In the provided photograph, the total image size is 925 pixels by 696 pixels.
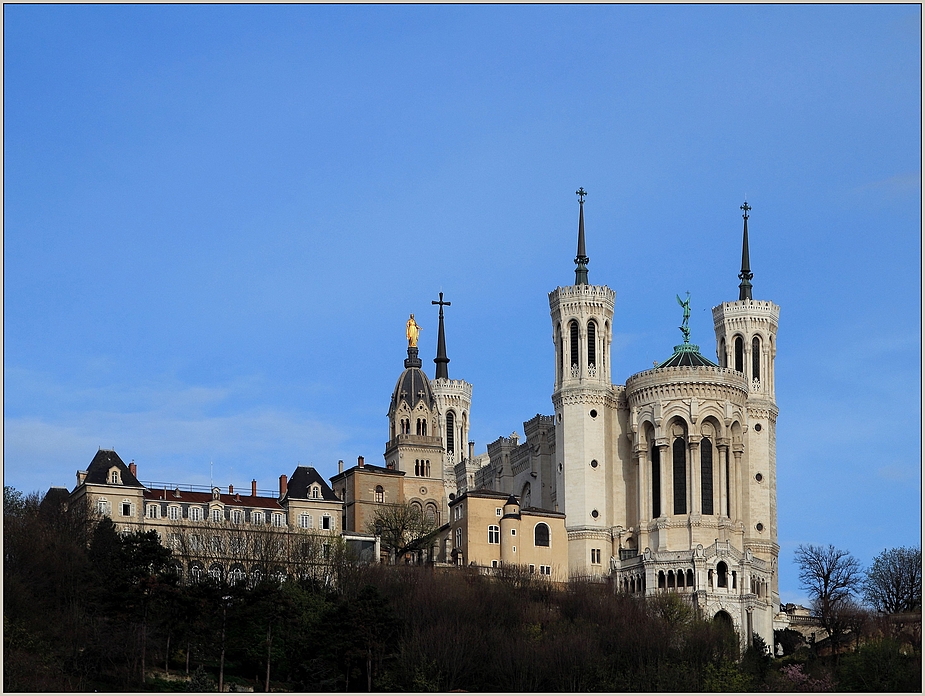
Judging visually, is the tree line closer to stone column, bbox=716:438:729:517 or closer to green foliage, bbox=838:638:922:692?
green foliage, bbox=838:638:922:692

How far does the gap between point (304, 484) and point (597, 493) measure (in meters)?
20.6

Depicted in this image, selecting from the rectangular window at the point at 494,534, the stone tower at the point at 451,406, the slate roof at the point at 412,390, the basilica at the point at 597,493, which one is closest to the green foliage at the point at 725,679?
the basilica at the point at 597,493

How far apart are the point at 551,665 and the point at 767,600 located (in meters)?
30.4

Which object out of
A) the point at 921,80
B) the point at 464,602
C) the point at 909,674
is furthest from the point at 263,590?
the point at 921,80

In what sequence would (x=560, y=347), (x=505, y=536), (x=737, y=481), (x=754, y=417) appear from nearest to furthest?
(x=505, y=536) → (x=737, y=481) → (x=560, y=347) → (x=754, y=417)

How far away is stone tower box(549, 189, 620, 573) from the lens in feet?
405

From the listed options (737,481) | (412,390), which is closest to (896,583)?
(737,481)

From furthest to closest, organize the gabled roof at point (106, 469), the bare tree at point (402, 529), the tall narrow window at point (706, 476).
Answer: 1. the tall narrow window at point (706, 476)
2. the bare tree at point (402, 529)
3. the gabled roof at point (106, 469)

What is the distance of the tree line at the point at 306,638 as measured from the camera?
86.5 meters

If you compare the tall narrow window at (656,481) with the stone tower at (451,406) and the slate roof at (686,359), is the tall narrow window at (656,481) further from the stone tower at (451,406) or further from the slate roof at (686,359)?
the stone tower at (451,406)

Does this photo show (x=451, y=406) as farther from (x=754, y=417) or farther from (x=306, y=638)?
(x=306, y=638)

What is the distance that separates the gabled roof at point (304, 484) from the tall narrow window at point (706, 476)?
2462cm

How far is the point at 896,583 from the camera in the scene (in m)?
126

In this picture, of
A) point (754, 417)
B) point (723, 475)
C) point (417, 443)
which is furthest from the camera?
point (417, 443)
